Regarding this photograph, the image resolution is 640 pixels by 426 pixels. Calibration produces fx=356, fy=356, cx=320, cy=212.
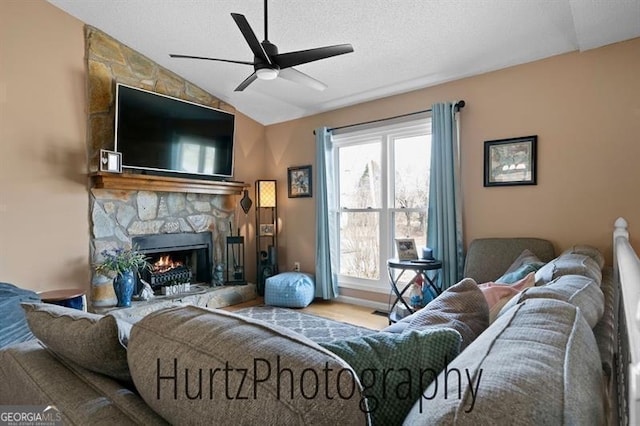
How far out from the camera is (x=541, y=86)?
301 centimetres

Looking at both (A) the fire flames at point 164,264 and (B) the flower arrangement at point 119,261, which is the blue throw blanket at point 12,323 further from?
(A) the fire flames at point 164,264

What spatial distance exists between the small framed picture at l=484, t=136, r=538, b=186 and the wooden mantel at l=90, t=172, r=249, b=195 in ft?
9.63

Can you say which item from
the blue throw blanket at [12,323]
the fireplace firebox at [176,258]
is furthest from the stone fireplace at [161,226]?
the blue throw blanket at [12,323]

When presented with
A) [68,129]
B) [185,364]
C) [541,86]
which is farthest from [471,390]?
[68,129]

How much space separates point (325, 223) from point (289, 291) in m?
0.92

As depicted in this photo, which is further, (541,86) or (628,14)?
(541,86)

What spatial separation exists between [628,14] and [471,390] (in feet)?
9.81

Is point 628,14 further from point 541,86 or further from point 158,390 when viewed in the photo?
point 158,390

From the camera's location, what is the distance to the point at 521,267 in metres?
2.45

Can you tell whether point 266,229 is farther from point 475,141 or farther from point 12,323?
point 12,323

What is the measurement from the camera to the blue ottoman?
4.16 meters

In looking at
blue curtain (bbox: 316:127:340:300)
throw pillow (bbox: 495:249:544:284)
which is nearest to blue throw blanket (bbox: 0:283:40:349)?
throw pillow (bbox: 495:249:544:284)

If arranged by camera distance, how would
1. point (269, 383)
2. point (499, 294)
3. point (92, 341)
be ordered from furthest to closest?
point (499, 294) → point (92, 341) → point (269, 383)

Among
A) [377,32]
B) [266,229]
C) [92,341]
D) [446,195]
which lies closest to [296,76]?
[377,32]
